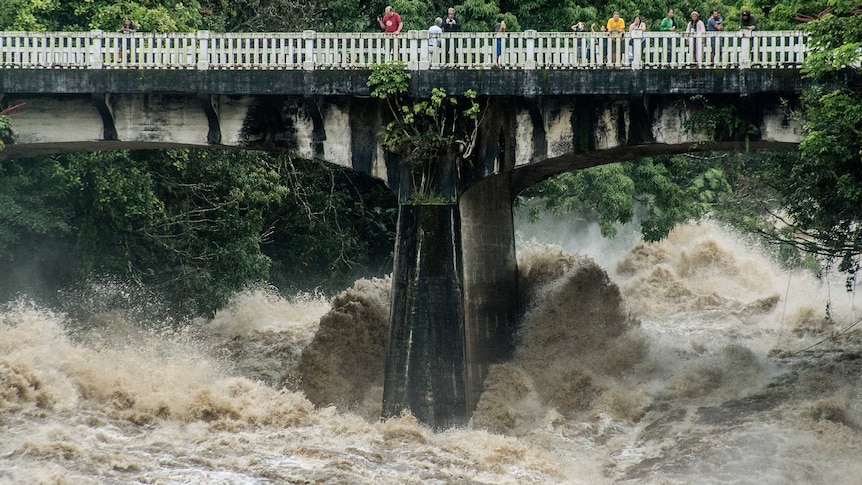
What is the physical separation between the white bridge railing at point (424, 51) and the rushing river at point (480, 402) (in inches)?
288

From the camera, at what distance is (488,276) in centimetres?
4053

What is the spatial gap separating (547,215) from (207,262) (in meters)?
17.9

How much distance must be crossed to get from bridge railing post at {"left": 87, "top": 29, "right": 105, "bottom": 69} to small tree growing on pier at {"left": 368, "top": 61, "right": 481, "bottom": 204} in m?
6.67

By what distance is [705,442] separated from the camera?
110 ft

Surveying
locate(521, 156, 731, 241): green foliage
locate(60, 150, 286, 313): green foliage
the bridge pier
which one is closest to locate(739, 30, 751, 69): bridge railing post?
the bridge pier

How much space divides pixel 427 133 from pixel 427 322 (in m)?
4.60

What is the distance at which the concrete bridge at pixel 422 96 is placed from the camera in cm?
3400

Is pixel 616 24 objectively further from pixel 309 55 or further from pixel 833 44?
pixel 309 55

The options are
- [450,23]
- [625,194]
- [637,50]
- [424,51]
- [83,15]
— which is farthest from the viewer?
[625,194]

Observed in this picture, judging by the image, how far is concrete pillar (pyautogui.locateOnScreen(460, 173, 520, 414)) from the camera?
125 feet

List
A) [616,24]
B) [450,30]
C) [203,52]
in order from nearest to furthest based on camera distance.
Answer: [203,52] → [450,30] → [616,24]

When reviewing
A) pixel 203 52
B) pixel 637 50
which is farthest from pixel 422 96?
pixel 203 52

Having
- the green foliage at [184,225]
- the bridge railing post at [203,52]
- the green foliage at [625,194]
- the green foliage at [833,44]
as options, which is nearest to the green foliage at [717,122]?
the green foliage at [833,44]

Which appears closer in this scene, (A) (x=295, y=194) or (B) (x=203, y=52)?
(B) (x=203, y=52)
